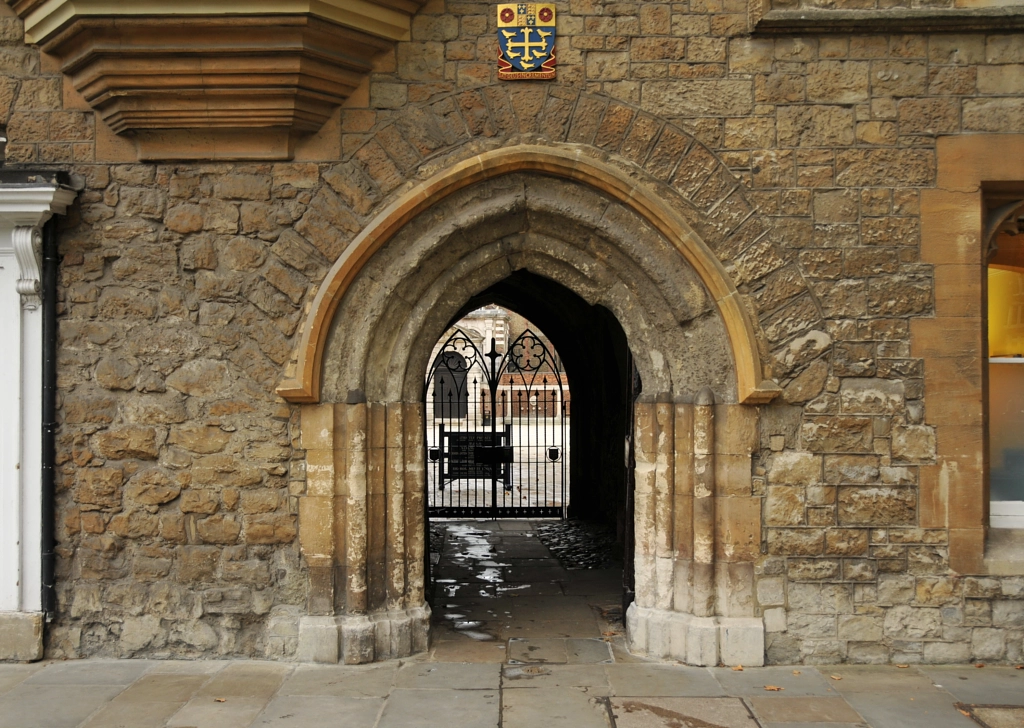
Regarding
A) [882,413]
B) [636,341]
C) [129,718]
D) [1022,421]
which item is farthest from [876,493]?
[129,718]

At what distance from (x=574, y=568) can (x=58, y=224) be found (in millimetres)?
4772

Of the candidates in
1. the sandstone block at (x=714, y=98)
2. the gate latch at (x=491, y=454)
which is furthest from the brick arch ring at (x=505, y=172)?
the gate latch at (x=491, y=454)

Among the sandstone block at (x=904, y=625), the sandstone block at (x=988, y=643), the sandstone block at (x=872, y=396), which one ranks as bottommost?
the sandstone block at (x=988, y=643)

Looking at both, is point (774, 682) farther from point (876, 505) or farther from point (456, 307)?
point (456, 307)

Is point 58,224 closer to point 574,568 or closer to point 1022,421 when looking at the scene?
point 574,568

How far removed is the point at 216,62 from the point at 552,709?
3814 millimetres

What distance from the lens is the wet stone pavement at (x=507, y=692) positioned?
438 cm

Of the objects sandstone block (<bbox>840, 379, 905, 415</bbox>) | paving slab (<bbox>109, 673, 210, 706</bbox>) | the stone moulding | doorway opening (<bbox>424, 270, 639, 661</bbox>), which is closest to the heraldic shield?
the stone moulding

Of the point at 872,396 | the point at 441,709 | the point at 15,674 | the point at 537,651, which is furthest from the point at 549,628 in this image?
the point at 15,674

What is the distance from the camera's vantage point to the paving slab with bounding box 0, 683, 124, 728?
14.2 ft

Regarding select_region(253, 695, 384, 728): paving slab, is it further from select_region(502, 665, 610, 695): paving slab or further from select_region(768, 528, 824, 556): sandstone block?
select_region(768, 528, 824, 556): sandstone block

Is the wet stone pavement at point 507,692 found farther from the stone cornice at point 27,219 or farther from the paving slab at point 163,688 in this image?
the stone cornice at point 27,219

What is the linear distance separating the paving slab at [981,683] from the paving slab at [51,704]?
170 inches

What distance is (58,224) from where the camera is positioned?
5.24 m
